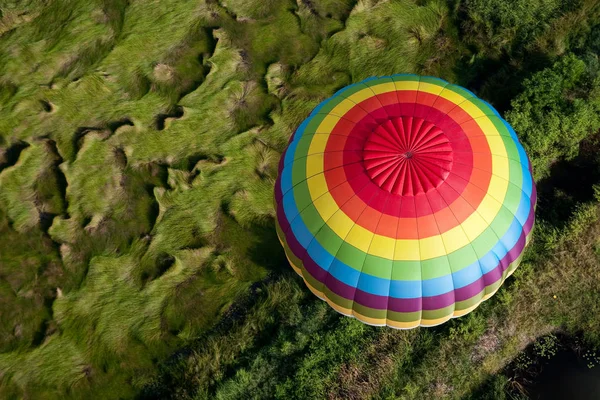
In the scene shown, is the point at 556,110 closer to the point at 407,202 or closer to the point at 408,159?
the point at 408,159

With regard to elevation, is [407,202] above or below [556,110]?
above

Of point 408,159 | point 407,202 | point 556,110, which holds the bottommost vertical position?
point 556,110

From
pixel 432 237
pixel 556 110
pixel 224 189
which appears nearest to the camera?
pixel 432 237

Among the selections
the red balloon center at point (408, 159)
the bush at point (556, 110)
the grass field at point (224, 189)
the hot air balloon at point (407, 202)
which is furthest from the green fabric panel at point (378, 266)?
the bush at point (556, 110)

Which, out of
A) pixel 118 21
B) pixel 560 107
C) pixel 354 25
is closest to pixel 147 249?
pixel 118 21

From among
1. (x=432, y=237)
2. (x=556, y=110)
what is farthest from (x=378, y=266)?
(x=556, y=110)

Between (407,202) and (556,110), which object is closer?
(407,202)

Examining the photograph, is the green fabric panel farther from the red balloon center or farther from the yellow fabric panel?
the red balloon center

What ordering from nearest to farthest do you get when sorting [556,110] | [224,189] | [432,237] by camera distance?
1. [432,237]
2. [556,110]
3. [224,189]
